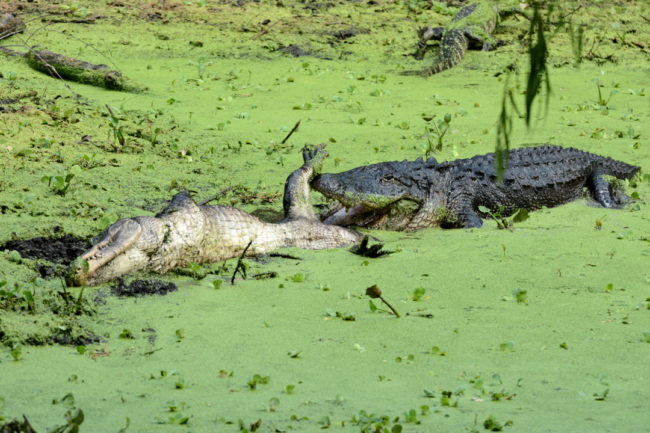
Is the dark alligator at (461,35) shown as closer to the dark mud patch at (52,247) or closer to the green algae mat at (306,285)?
the green algae mat at (306,285)

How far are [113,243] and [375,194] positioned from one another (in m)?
2.35

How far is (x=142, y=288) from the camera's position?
4125 mm

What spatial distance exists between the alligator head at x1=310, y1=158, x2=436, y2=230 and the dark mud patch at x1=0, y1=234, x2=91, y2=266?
188 cm

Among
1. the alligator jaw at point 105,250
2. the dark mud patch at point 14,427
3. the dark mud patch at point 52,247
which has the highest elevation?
the dark mud patch at point 14,427

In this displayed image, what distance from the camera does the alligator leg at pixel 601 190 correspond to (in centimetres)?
661

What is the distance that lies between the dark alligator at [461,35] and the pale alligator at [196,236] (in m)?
5.58

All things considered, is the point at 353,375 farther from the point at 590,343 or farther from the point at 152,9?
the point at 152,9

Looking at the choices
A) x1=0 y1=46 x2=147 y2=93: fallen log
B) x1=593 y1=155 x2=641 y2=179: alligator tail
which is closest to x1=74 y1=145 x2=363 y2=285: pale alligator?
x1=593 y1=155 x2=641 y2=179: alligator tail

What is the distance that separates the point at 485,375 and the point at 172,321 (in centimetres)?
151

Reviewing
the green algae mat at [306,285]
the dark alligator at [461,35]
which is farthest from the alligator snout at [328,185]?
the dark alligator at [461,35]

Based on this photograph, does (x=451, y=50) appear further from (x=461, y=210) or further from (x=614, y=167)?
(x=461, y=210)

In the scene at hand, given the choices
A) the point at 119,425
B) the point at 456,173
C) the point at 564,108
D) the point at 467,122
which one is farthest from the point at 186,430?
the point at 564,108

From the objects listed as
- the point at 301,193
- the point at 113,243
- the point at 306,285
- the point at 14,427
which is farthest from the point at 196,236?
the point at 14,427

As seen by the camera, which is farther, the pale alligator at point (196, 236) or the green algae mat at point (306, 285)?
the pale alligator at point (196, 236)
